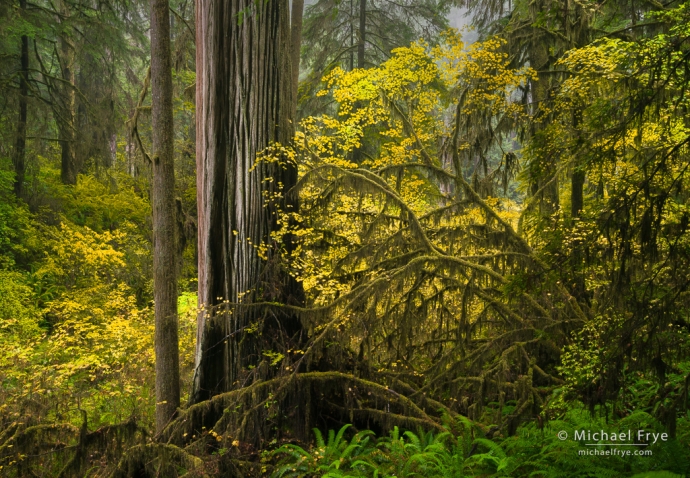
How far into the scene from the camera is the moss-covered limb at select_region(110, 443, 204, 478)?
4.16m

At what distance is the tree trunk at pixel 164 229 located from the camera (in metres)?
5.31

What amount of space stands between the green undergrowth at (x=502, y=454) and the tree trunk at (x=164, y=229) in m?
1.55

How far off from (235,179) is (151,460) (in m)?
2.79

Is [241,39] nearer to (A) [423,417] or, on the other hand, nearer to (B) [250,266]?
(B) [250,266]

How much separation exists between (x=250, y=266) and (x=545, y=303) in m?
3.43

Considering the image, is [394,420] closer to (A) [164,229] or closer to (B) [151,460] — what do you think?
(B) [151,460]

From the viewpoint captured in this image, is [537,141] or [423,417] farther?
[423,417]

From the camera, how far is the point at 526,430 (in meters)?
4.18

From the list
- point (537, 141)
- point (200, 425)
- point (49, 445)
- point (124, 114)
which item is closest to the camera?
point (537, 141)

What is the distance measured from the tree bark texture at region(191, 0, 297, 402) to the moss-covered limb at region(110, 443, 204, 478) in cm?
90

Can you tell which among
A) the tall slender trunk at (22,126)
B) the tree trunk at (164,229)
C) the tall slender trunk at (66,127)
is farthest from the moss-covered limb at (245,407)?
the tall slender trunk at (66,127)

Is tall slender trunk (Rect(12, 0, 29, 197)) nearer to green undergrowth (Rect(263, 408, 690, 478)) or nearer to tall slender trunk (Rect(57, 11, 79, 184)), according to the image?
tall slender trunk (Rect(57, 11, 79, 184))

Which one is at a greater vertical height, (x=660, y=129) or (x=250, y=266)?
(x=660, y=129)

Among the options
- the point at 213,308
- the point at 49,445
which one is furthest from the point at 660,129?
the point at 49,445
